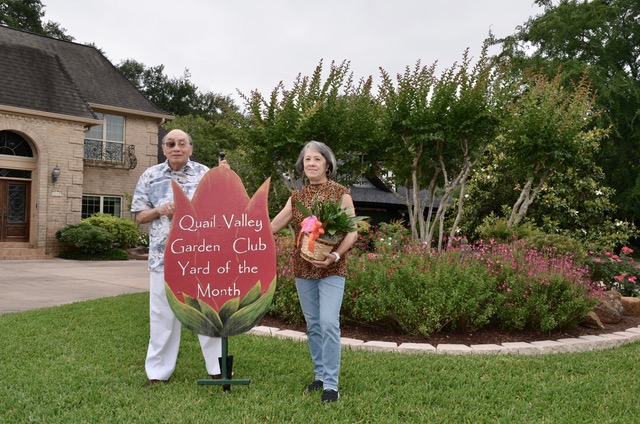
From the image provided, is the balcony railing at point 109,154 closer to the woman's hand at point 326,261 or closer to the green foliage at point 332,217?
the green foliage at point 332,217

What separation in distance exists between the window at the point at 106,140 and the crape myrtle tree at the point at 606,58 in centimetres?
1657

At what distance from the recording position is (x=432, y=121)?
868 centimetres

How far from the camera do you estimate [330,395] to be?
378cm

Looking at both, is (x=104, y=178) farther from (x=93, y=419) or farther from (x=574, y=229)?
(x=93, y=419)

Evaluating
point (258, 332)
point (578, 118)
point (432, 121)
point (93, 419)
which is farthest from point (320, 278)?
point (578, 118)

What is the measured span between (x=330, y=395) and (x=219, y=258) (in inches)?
49.6

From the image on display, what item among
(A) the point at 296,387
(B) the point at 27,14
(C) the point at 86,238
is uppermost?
(B) the point at 27,14

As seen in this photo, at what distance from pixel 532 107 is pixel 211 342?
23.3ft

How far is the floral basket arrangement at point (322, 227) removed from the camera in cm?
378

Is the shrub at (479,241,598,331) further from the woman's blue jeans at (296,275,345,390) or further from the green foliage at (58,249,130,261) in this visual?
the green foliage at (58,249,130,261)

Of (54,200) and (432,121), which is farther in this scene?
(54,200)

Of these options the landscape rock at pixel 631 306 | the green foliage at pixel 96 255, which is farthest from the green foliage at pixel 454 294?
the green foliage at pixel 96 255

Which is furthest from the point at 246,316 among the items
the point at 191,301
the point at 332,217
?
the point at 332,217

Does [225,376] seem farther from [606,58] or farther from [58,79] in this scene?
[606,58]
